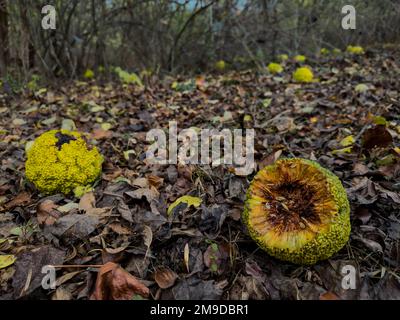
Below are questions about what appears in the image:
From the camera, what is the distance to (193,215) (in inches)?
78.0

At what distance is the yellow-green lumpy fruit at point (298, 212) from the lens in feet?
5.09

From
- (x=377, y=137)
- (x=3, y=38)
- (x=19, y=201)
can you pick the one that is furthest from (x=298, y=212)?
(x=3, y=38)

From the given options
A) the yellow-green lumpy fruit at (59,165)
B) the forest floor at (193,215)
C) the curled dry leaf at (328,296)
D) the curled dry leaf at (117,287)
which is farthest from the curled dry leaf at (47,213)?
the curled dry leaf at (328,296)

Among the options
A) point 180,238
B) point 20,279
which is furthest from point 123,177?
point 20,279

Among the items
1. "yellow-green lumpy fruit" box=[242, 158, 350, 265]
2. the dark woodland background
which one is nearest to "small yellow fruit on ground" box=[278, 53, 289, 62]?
the dark woodland background

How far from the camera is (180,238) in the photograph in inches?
72.4

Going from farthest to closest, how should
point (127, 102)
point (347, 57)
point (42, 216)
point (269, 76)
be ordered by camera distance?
point (347, 57) < point (269, 76) < point (127, 102) < point (42, 216)

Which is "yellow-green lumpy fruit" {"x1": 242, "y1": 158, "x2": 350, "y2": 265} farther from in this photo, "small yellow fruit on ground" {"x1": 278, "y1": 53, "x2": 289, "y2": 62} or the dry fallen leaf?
"small yellow fruit on ground" {"x1": 278, "y1": 53, "x2": 289, "y2": 62}

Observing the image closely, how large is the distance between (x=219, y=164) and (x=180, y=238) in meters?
0.83

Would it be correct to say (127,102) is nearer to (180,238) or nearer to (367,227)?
(180,238)

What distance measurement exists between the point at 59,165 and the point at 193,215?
969mm
